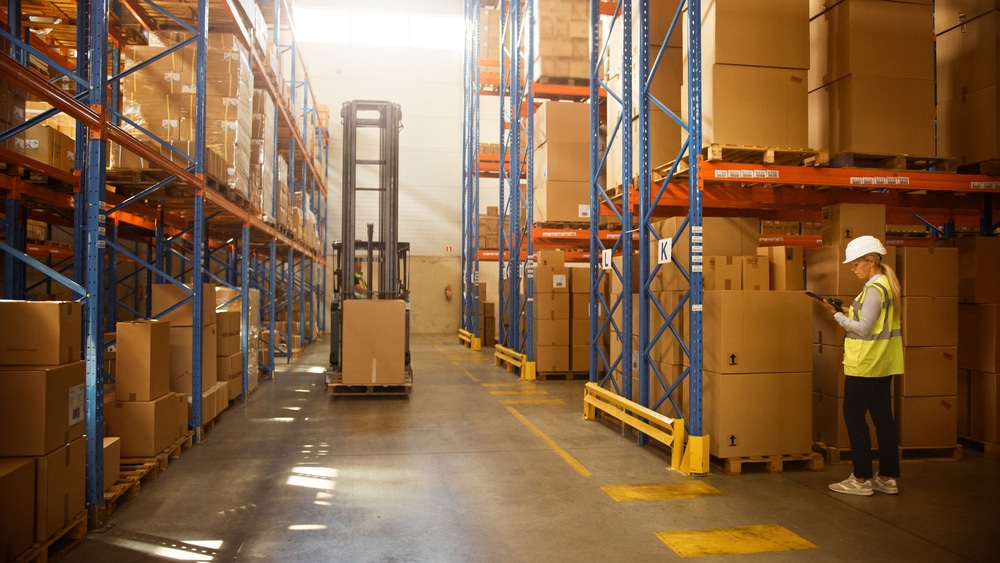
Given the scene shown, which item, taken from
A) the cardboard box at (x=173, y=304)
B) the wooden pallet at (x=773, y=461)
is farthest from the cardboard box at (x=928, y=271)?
the cardboard box at (x=173, y=304)

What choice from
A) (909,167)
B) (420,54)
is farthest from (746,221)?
(420,54)

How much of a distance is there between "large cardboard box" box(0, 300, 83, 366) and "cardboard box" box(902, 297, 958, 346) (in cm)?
674

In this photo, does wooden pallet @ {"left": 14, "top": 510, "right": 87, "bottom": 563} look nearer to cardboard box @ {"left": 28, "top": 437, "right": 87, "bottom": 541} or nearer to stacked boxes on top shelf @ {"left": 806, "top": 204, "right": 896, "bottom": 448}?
cardboard box @ {"left": 28, "top": 437, "right": 87, "bottom": 541}

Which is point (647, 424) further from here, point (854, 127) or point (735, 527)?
point (854, 127)

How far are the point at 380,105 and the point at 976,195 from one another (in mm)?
7678

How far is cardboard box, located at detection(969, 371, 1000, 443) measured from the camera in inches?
251

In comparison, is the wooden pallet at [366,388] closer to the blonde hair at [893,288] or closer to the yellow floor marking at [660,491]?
the yellow floor marking at [660,491]

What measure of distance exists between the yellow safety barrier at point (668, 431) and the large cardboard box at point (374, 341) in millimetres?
3130

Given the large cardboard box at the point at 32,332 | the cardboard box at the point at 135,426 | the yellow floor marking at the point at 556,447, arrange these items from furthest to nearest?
the yellow floor marking at the point at 556,447 → the cardboard box at the point at 135,426 → the large cardboard box at the point at 32,332

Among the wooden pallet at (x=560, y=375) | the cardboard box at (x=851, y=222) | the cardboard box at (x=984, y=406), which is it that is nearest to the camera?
the cardboard box at (x=851, y=222)

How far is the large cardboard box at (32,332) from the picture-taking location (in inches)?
145

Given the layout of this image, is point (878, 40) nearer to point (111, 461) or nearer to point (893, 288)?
point (893, 288)

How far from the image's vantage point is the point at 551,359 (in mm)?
11727

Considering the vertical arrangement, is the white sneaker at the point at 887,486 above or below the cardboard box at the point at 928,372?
below
